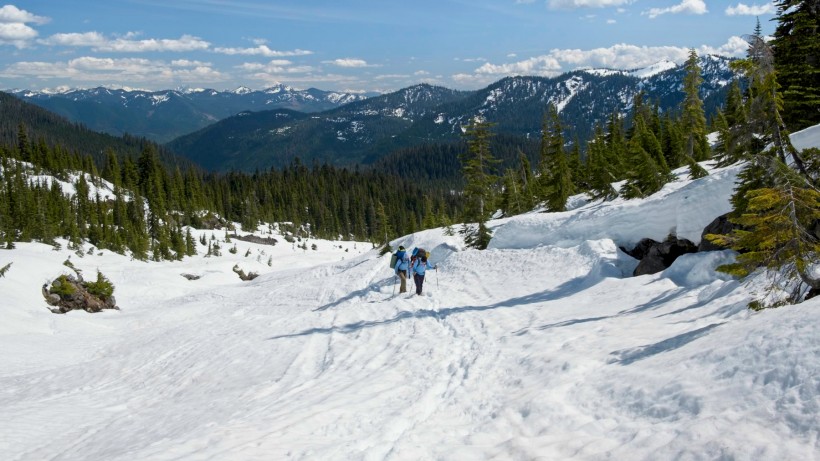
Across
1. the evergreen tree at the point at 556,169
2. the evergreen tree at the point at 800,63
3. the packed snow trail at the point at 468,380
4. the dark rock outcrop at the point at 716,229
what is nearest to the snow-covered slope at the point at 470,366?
the packed snow trail at the point at 468,380

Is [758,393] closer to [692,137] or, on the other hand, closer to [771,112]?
[771,112]

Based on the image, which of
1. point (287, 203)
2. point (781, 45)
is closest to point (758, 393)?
point (781, 45)

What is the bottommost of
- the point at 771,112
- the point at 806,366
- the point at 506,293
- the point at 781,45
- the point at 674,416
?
the point at 506,293

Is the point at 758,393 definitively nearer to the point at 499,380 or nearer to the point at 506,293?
the point at 499,380

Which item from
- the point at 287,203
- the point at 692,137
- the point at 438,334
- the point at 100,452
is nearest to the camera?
the point at 100,452

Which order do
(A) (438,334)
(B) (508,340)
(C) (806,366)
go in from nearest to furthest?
(C) (806,366)
(B) (508,340)
(A) (438,334)

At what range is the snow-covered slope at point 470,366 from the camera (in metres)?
6.16

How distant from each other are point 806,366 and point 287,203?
4934 inches

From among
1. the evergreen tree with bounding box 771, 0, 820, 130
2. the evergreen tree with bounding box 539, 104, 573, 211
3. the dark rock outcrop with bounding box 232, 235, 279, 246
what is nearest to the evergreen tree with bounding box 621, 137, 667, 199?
the evergreen tree with bounding box 771, 0, 820, 130

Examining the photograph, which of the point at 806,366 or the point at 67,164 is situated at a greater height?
the point at 67,164

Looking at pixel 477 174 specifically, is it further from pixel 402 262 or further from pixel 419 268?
pixel 419 268

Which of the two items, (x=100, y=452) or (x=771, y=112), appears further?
(x=771, y=112)

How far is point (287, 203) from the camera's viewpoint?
124875 mm

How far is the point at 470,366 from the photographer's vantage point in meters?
10.7
